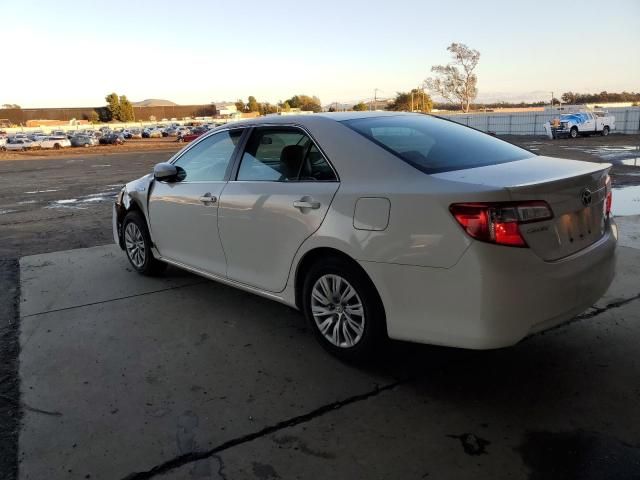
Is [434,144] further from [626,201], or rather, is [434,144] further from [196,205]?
[626,201]

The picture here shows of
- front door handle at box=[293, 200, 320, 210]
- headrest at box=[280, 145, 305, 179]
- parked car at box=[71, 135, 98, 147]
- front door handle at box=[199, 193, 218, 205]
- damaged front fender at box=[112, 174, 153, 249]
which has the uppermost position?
headrest at box=[280, 145, 305, 179]

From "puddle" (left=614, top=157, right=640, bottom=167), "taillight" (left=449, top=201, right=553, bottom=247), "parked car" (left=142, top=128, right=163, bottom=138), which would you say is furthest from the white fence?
"parked car" (left=142, top=128, right=163, bottom=138)

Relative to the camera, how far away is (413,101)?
9038 centimetres

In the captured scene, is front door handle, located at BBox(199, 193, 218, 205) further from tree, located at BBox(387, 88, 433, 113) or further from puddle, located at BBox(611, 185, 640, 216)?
tree, located at BBox(387, 88, 433, 113)

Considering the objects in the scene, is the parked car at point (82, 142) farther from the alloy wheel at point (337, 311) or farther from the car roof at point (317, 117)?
the alloy wheel at point (337, 311)

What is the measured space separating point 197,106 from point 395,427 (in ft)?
546

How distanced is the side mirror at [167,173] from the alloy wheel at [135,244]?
2.96ft

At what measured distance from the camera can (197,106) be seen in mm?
160250

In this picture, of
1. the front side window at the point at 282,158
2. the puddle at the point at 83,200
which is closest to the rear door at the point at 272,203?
the front side window at the point at 282,158

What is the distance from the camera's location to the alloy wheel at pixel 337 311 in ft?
11.0

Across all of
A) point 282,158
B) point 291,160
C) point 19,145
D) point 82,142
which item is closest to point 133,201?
point 282,158

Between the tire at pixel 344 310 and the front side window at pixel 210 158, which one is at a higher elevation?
the front side window at pixel 210 158

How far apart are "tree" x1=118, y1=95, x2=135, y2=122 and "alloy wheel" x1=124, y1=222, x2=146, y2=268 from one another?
446 feet

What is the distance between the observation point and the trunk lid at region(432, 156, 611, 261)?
9.13 feet
